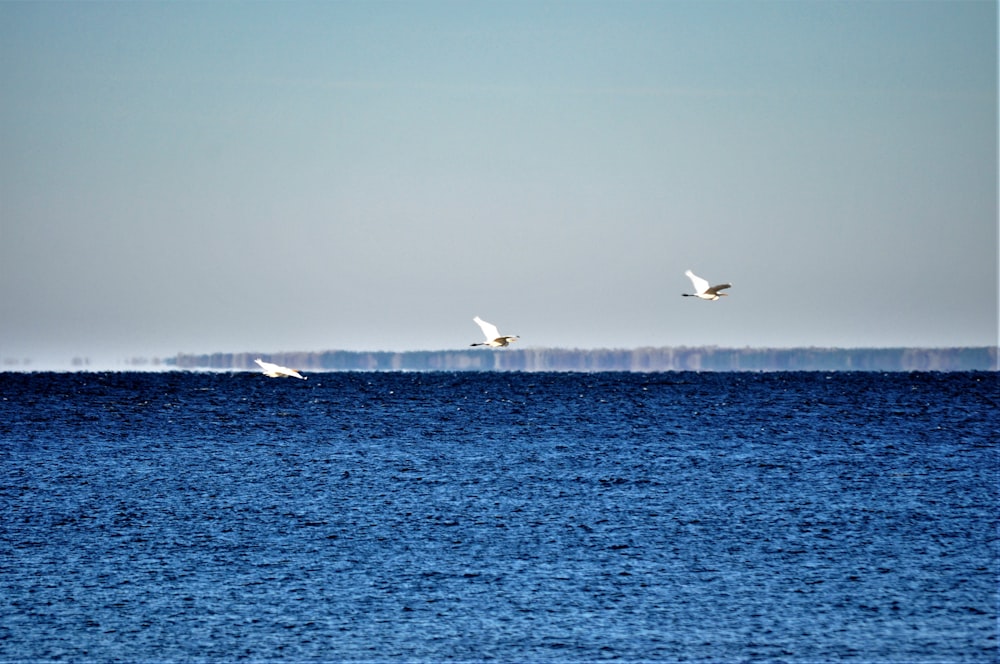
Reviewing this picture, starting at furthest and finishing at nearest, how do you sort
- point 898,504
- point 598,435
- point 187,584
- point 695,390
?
point 695,390
point 598,435
point 898,504
point 187,584

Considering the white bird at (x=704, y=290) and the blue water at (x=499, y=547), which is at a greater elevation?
the white bird at (x=704, y=290)

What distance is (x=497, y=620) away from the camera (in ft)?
70.6

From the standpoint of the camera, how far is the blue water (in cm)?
2023

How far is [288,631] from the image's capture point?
67.6 feet

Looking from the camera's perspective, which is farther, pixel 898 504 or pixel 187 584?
pixel 898 504

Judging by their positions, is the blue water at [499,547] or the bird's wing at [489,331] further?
the bird's wing at [489,331]

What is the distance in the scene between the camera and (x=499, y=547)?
2878 cm

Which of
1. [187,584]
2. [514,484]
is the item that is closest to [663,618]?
[187,584]

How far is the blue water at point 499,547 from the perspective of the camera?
20234mm

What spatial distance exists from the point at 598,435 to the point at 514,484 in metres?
22.4

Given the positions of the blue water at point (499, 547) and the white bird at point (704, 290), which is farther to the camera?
the white bird at point (704, 290)

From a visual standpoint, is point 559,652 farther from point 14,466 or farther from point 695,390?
point 695,390

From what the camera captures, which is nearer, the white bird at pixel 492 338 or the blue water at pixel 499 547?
the blue water at pixel 499 547

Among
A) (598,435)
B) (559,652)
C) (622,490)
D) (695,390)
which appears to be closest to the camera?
(559,652)
